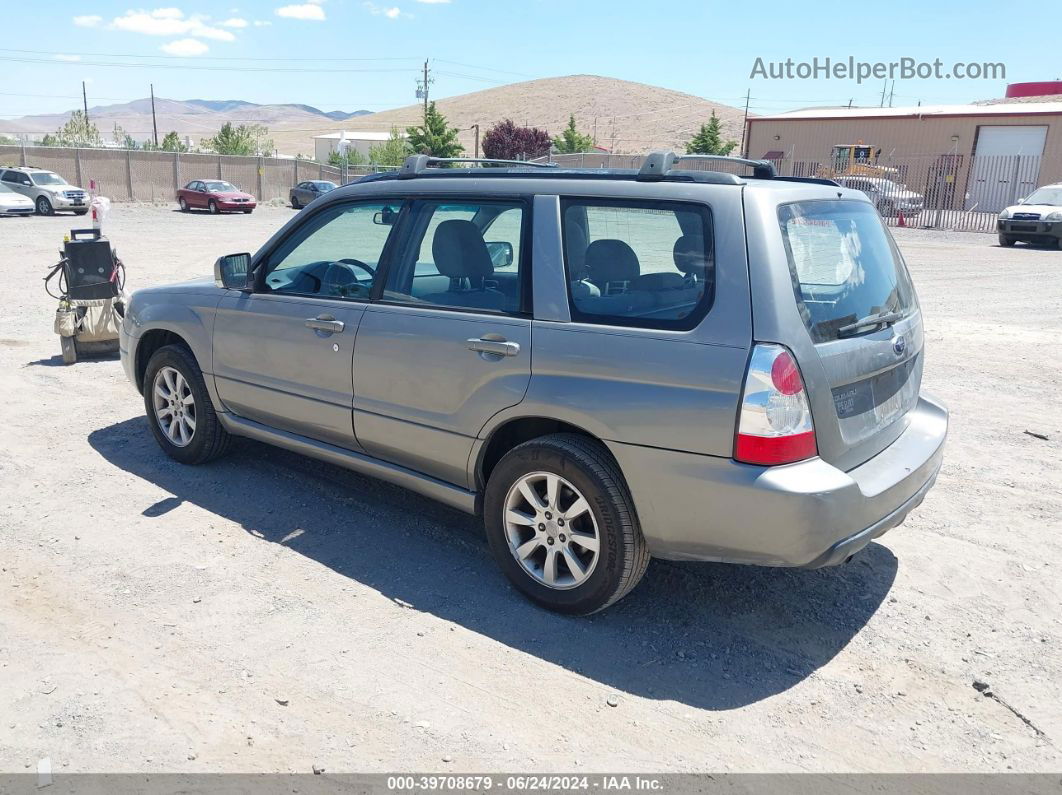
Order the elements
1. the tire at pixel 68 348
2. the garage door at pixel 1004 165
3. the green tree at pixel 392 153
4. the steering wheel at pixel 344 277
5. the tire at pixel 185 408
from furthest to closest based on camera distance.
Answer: the green tree at pixel 392 153 < the garage door at pixel 1004 165 < the tire at pixel 68 348 < the tire at pixel 185 408 < the steering wheel at pixel 344 277

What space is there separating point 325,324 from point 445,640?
1.82 m

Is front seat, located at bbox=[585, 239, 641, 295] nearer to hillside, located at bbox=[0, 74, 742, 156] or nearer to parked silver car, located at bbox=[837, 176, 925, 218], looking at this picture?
parked silver car, located at bbox=[837, 176, 925, 218]

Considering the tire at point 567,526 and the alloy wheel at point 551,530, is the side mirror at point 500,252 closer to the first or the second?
the tire at point 567,526

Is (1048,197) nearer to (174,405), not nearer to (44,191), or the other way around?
(174,405)

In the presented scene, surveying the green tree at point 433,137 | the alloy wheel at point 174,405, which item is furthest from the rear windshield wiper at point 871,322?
the green tree at point 433,137

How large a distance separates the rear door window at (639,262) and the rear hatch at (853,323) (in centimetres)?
36

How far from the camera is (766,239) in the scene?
11.0ft

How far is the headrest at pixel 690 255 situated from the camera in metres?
3.47

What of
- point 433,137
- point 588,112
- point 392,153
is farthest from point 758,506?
point 588,112

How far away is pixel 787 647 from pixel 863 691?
376 mm

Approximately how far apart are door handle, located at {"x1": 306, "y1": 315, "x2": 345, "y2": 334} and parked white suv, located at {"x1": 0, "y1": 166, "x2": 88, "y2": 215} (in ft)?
104

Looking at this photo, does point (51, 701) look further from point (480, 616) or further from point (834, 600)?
point (834, 600)

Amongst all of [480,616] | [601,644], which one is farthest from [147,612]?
[601,644]
